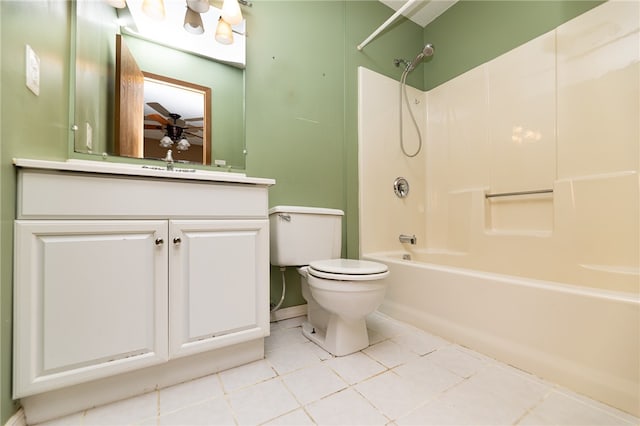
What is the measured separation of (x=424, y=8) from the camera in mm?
2217

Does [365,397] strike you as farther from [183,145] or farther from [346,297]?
[183,145]

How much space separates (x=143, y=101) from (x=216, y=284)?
1017 millimetres

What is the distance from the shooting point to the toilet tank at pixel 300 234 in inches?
57.2

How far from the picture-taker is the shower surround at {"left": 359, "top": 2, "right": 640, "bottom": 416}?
1.01 m

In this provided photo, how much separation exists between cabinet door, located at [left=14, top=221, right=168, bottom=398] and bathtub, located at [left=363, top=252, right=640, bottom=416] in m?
1.29

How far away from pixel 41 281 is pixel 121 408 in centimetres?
49

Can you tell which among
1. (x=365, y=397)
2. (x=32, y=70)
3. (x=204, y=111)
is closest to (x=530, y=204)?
(x=365, y=397)

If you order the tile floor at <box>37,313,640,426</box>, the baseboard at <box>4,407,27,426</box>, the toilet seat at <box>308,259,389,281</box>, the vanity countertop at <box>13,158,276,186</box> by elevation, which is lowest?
the tile floor at <box>37,313,640,426</box>

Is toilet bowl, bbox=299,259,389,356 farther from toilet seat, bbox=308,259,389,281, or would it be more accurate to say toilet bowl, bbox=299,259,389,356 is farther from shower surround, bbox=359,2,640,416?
shower surround, bbox=359,2,640,416

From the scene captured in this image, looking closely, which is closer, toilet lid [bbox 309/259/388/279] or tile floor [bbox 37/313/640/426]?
tile floor [bbox 37/313/640/426]

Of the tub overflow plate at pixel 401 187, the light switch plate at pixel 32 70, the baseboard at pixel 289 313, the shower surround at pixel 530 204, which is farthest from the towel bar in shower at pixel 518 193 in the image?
the light switch plate at pixel 32 70

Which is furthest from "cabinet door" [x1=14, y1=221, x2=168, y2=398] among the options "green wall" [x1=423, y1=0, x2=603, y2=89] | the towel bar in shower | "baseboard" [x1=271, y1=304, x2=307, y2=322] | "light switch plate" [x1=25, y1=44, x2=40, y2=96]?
"green wall" [x1=423, y1=0, x2=603, y2=89]

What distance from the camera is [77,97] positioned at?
119 cm

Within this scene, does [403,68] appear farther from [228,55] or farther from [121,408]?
[121,408]
